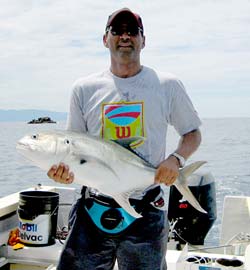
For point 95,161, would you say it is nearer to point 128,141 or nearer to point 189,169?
point 128,141

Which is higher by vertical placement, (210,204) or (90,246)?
(90,246)

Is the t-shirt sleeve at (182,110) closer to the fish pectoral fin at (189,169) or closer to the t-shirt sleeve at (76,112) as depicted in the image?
the fish pectoral fin at (189,169)

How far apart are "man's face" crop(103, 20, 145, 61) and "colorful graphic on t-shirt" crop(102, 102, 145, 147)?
0.92 ft

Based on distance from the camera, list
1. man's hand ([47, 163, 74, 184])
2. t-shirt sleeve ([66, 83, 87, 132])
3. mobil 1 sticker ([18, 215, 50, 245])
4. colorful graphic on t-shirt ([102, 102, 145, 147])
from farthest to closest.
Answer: mobil 1 sticker ([18, 215, 50, 245]) → t-shirt sleeve ([66, 83, 87, 132]) → colorful graphic on t-shirt ([102, 102, 145, 147]) → man's hand ([47, 163, 74, 184])

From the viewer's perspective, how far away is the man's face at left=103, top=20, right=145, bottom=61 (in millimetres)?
2668

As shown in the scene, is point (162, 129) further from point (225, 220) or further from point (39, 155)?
point (225, 220)

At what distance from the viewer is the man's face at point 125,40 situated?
2.67 metres

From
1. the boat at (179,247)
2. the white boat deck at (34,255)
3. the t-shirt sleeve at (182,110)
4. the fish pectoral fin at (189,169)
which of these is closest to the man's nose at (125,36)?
the t-shirt sleeve at (182,110)

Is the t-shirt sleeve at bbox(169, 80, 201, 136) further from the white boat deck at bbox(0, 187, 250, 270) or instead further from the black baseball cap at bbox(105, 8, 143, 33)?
the white boat deck at bbox(0, 187, 250, 270)

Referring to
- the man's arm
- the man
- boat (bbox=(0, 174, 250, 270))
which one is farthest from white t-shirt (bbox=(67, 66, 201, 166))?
boat (bbox=(0, 174, 250, 270))

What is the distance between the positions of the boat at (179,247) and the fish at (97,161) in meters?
1.10

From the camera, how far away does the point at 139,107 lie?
265 cm

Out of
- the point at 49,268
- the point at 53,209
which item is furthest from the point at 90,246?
the point at 53,209

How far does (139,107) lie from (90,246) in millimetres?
865
